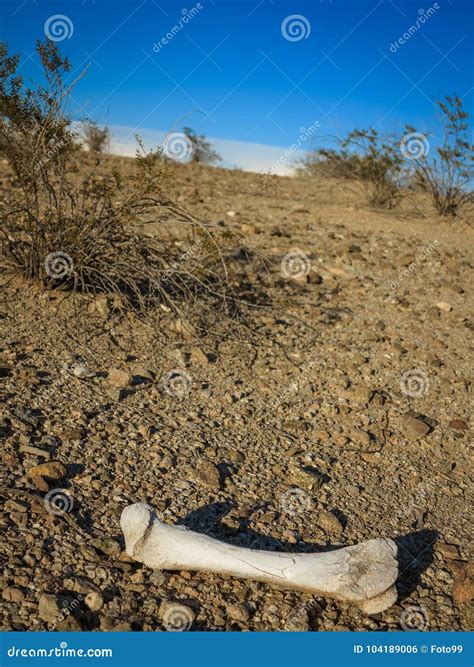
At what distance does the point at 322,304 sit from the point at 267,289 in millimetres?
496

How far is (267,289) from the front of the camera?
5605 mm

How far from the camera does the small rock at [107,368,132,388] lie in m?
3.75

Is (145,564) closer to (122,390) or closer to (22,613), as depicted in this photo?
(22,613)

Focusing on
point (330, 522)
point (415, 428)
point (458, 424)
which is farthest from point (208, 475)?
point (458, 424)

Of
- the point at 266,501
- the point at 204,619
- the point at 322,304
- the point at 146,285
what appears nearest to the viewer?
the point at 204,619

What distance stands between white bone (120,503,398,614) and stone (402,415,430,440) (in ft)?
4.92

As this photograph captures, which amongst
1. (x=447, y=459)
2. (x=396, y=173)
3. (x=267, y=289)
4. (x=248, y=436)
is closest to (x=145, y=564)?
(x=248, y=436)

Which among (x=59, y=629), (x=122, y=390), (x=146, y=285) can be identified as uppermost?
(x=146, y=285)
